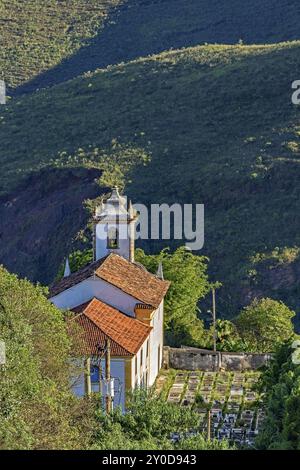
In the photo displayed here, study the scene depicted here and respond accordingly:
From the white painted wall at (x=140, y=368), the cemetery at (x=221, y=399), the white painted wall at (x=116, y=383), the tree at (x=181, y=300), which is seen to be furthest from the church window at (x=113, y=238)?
the white painted wall at (x=116, y=383)

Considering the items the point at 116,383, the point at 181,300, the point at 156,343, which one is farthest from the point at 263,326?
the point at 116,383

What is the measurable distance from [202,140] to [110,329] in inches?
1835

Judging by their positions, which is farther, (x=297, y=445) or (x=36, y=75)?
(x=36, y=75)

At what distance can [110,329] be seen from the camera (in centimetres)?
4444

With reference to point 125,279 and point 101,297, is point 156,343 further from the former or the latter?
point 101,297

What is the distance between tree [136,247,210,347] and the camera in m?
56.8

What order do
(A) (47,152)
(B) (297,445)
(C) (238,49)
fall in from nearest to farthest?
(B) (297,445) < (A) (47,152) < (C) (238,49)

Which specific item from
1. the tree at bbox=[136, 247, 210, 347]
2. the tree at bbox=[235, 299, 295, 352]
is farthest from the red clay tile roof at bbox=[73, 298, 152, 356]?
the tree at bbox=[235, 299, 295, 352]

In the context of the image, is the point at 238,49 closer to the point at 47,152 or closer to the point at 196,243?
the point at 47,152

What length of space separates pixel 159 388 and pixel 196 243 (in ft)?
91.5

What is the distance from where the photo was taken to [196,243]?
250 ft

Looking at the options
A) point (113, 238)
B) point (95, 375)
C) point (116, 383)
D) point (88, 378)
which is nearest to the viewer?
point (88, 378)

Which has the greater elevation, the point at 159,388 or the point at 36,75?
the point at 36,75

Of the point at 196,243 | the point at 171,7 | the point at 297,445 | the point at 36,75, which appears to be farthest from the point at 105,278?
the point at 171,7
